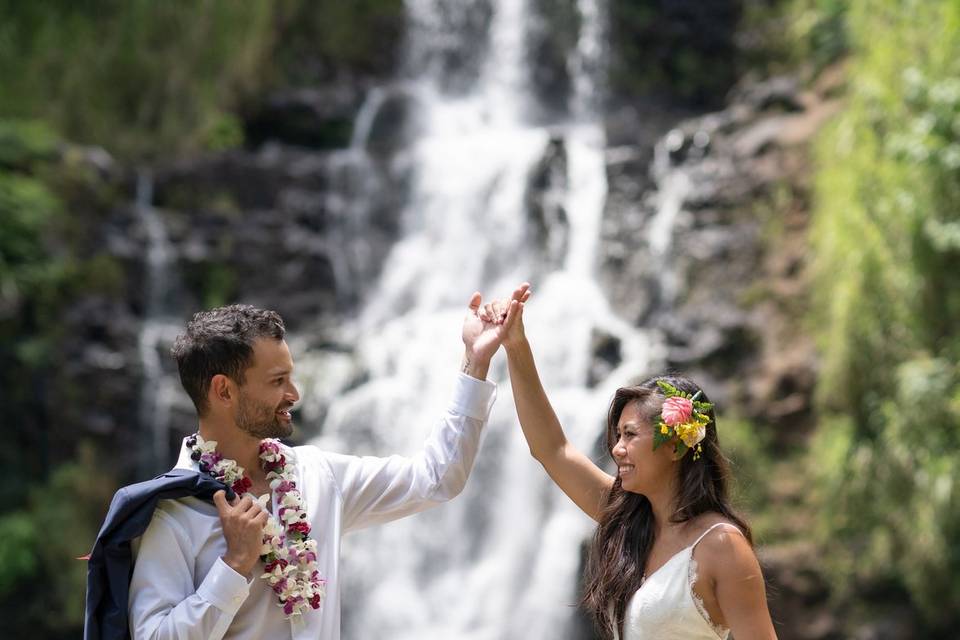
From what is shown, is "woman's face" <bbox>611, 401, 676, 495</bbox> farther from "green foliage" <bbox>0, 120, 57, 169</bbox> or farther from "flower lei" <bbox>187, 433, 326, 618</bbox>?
"green foliage" <bbox>0, 120, 57, 169</bbox>

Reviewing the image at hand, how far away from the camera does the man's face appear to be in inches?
108

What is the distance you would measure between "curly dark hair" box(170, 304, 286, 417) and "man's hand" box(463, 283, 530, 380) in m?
0.57

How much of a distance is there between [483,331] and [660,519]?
659 mm

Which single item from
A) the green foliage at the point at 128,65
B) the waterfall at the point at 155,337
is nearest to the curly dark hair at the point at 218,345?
the waterfall at the point at 155,337

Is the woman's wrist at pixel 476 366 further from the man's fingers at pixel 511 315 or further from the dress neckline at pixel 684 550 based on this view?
the dress neckline at pixel 684 550

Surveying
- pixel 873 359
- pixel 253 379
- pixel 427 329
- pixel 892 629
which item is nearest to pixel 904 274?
pixel 873 359

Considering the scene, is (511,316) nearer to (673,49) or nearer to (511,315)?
(511,315)

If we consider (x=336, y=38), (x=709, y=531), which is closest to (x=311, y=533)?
(x=709, y=531)

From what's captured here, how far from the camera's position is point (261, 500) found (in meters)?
2.76

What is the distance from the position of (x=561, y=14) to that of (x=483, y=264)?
5.68 meters

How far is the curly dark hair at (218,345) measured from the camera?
2721 millimetres

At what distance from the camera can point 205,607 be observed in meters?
2.46

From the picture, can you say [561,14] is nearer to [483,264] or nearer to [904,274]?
[483,264]

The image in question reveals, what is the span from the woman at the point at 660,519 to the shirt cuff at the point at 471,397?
8.0 inches
